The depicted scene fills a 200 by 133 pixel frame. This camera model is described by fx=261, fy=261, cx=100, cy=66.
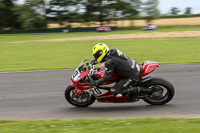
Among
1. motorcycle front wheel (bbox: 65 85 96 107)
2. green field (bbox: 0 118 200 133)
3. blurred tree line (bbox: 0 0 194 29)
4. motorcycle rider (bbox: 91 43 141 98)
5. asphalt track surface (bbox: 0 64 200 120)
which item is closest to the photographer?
green field (bbox: 0 118 200 133)

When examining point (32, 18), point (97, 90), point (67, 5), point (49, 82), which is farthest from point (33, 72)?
point (67, 5)

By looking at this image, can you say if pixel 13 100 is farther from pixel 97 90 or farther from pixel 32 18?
pixel 32 18

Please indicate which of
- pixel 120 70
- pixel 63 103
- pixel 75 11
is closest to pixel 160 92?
pixel 120 70

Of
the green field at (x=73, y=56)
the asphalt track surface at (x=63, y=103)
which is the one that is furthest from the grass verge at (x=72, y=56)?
the asphalt track surface at (x=63, y=103)

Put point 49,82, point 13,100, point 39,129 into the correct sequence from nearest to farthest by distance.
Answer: point 39,129 < point 13,100 < point 49,82

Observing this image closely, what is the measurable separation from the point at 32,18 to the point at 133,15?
69.8 ft

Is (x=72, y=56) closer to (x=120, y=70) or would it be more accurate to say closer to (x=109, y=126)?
(x=120, y=70)

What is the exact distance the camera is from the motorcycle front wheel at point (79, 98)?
6.88m

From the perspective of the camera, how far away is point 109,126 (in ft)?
16.6

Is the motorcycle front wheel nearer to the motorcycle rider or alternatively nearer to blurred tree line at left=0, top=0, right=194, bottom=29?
the motorcycle rider

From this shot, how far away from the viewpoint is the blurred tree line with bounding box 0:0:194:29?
182 feet

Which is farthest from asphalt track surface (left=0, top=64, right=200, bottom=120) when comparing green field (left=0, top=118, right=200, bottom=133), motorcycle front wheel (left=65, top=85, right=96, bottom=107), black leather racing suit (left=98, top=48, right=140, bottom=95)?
green field (left=0, top=118, right=200, bottom=133)

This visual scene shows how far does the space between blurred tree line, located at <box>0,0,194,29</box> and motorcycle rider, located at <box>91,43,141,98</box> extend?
4934 centimetres

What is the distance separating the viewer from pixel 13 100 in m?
7.71
